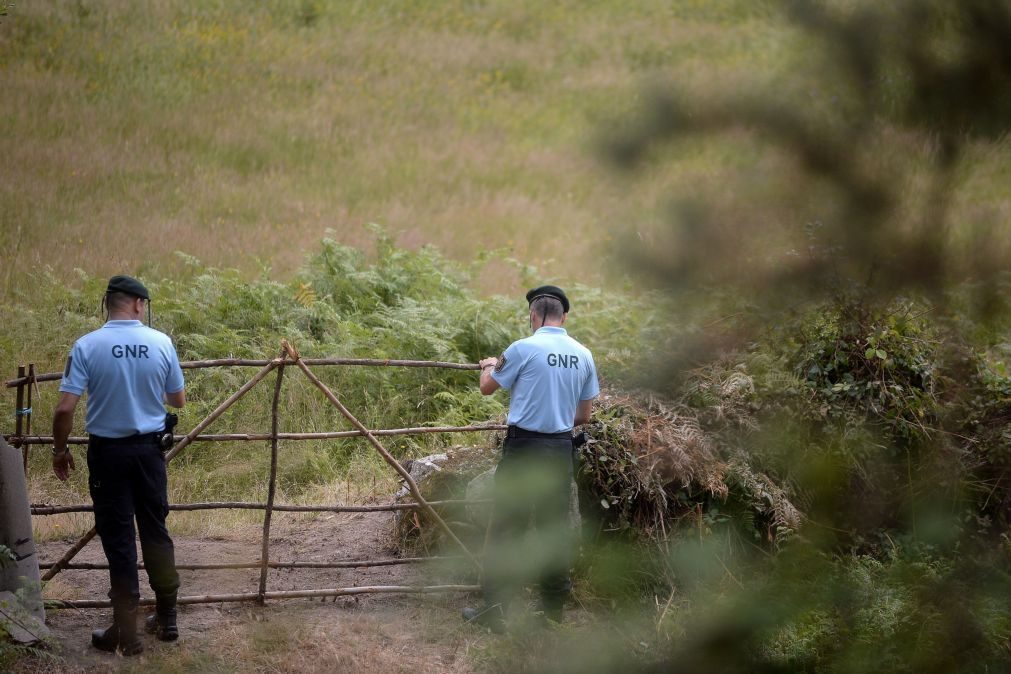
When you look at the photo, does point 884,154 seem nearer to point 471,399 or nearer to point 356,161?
point 471,399

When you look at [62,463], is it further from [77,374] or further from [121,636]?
[121,636]

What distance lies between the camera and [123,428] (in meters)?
4.81

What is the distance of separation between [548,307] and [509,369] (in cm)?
41

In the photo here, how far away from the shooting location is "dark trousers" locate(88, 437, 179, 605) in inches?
190

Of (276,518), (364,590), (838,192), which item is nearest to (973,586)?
(838,192)

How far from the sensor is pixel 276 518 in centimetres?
A: 735

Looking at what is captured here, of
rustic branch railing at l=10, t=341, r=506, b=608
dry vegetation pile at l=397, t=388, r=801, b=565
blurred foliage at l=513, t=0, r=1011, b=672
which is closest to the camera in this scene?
blurred foliage at l=513, t=0, r=1011, b=672

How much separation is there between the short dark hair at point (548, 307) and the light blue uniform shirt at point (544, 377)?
7 cm

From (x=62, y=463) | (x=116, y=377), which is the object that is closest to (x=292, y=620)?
(x=62, y=463)

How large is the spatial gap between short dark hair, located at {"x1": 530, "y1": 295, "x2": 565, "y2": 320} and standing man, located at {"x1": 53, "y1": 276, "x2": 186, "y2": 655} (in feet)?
6.48

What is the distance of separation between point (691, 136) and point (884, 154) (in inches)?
13.0

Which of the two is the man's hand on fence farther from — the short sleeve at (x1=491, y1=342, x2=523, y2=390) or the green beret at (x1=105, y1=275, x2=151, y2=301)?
the short sleeve at (x1=491, y1=342, x2=523, y2=390)

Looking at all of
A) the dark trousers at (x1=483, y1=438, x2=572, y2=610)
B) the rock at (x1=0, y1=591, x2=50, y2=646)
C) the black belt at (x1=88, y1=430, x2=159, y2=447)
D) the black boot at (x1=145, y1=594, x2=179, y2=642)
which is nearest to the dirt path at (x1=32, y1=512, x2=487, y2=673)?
the black boot at (x1=145, y1=594, x2=179, y2=642)

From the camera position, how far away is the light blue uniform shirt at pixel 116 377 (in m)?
4.79
